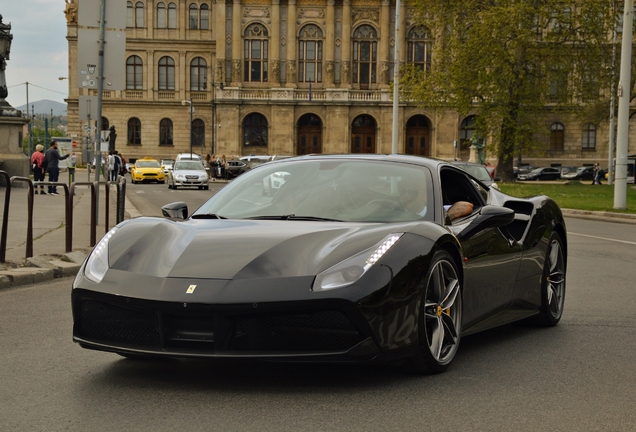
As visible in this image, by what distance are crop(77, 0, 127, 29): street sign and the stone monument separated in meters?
16.6

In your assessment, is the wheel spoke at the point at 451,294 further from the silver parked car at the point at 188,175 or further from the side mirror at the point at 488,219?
the silver parked car at the point at 188,175

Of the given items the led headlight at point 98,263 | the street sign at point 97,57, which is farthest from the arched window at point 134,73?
the led headlight at point 98,263

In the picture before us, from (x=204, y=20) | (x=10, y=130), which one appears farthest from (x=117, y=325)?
(x=204, y=20)

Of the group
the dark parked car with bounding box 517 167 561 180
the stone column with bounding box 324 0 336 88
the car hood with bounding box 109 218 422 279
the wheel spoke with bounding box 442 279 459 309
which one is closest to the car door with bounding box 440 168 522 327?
the wheel spoke with bounding box 442 279 459 309

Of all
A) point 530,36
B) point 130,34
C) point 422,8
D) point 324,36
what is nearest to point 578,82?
point 530,36

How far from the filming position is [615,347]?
670 centimetres

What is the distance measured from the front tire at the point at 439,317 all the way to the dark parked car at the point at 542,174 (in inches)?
2966

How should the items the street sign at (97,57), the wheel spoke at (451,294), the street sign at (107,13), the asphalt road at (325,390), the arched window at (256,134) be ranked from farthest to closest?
1. the arched window at (256,134)
2. the street sign at (97,57)
3. the street sign at (107,13)
4. the wheel spoke at (451,294)
5. the asphalt road at (325,390)

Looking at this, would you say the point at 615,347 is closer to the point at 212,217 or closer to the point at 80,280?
the point at 212,217

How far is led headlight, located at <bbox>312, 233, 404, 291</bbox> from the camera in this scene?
16.2 ft

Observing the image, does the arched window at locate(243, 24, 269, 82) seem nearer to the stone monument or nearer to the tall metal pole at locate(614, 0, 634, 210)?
the stone monument

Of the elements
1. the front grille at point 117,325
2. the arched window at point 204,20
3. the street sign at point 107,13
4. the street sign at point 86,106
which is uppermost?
the arched window at point 204,20

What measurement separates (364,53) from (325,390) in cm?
8864

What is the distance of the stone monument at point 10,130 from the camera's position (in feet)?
104
